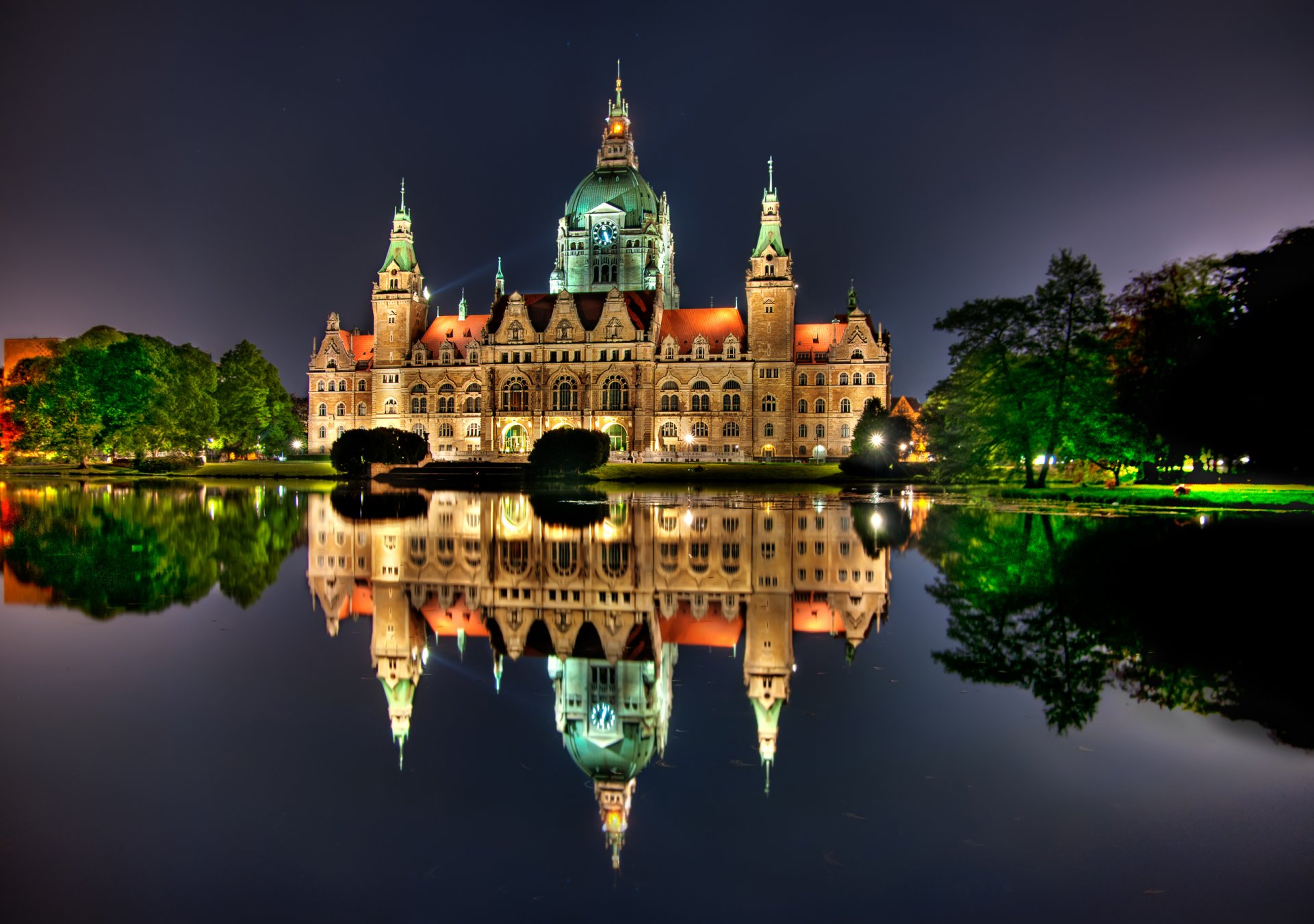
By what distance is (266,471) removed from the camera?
67.9 m

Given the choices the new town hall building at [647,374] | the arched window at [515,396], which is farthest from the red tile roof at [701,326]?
the arched window at [515,396]

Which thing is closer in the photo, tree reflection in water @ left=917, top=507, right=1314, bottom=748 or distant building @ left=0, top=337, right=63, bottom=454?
tree reflection in water @ left=917, top=507, right=1314, bottom=748

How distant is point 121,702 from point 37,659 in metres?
2.33

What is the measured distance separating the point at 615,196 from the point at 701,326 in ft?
80.2

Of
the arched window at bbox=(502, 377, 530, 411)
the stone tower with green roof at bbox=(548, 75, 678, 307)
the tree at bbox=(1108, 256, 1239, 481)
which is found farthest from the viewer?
the stone tower with green roof at bbox=(548, 75, 678, 307)

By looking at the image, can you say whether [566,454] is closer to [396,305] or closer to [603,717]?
[396,305]

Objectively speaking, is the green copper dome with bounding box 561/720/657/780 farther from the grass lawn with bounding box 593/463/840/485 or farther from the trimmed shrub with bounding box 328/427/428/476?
the trimmed shrub with bounding box 328/427/428/476

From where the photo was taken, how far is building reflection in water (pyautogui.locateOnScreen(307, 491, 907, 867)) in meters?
7.64

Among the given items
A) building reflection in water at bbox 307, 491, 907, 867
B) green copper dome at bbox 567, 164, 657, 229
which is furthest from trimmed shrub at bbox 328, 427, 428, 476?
green copper dome at bbox 567, 164, 657, 229

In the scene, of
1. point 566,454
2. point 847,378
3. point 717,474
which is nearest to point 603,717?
point 566,454

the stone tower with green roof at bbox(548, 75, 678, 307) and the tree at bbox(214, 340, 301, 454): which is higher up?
the stone tower with green roof at bbox(548, 75, 678, 307)

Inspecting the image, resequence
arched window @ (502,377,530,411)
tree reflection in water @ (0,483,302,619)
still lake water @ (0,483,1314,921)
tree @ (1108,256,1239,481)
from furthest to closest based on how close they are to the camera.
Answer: arched window @ (502,377,530,411)
tree @ (1108,256,1239,481)
tree reflection in water @ (0,483,302,619)
still lake water @ (0,483,1314,921)

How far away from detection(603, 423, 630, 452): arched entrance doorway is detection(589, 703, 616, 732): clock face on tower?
78366 millimetres

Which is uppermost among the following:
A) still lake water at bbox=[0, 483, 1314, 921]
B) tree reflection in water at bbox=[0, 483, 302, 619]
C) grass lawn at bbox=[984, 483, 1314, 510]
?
grass lawn at bbox=[984, 483, 1314, 510]
